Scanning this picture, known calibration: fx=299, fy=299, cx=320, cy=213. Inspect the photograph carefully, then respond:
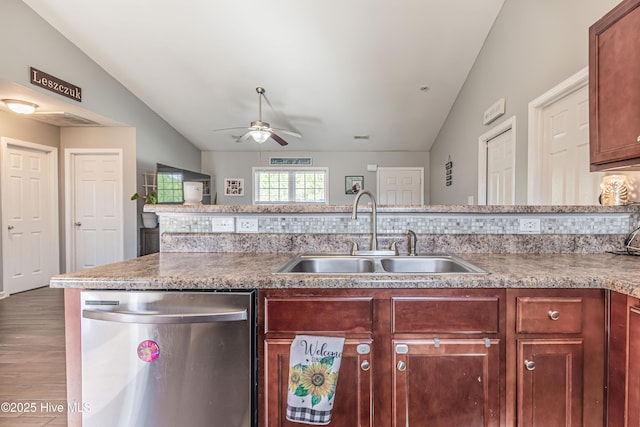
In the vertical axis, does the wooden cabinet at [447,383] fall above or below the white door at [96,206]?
below

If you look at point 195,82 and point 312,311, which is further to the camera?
point 195,82

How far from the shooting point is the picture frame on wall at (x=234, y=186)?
21.9 feet

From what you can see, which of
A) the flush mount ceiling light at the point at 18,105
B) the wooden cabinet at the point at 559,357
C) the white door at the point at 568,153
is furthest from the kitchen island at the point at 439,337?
the flush mount ceiling light at the point at 18,105

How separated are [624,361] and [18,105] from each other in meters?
5.11

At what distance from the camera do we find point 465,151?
14.0 feet

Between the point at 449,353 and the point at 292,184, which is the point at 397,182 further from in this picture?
the point at 449,353

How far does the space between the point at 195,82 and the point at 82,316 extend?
4.08 m

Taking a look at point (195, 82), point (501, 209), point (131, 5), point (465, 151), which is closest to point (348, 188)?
point (465, 151)

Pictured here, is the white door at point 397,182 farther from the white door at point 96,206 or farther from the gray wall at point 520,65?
the white door at point 96,206

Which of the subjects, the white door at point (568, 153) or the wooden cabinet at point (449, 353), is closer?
the wooden cabinet at point (449, 353)

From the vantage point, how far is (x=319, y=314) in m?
1.07

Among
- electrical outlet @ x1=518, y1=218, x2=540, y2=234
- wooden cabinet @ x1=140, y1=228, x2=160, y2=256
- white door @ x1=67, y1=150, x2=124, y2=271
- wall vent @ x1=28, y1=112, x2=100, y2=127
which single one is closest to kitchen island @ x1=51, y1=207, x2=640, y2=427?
electrical outlet @ x1=518, y1=218, x2=540, y2=234

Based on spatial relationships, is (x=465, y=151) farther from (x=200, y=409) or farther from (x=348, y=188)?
(x=200, y=409)

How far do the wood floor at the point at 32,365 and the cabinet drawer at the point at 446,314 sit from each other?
1.88 m
